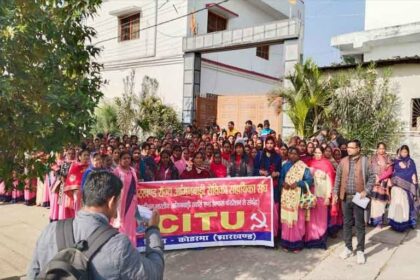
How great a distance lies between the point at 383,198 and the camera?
7.13m

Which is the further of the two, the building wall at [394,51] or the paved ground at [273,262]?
the building wall at [394,51]

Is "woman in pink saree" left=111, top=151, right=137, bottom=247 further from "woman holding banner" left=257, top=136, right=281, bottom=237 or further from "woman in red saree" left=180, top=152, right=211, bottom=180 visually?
"woman holding banner" left=257, top=136, right=281, bottom=237

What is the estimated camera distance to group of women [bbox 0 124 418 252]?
555 centimetres

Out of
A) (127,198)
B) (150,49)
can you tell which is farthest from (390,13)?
(127,198)

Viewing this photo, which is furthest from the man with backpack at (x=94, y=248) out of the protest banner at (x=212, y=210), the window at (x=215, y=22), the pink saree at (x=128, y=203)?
the window at (x=215, y=22)

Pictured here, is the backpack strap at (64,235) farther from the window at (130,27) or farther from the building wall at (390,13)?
the window at (130,27)

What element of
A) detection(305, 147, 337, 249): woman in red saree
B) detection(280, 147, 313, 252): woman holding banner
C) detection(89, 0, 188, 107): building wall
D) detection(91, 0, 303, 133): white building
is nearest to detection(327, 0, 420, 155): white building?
detection(91, 0, 303, 133): white building

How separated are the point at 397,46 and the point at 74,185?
37.2 feet

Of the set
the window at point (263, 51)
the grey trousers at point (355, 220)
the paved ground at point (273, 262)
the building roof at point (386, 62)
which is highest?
the window at point (263, 51)

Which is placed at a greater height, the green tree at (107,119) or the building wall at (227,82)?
the building wall at (227,82)

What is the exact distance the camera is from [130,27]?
640 inches

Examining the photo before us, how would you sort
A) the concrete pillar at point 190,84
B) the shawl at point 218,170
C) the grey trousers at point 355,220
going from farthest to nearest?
the concrete pillar at point 190,84
the shawl at point 218,170
the grey trousers at point 355,220

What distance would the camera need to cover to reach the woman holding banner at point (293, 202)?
18.6 ft

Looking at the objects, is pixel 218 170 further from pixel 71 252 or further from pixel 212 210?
pixel 71 252
